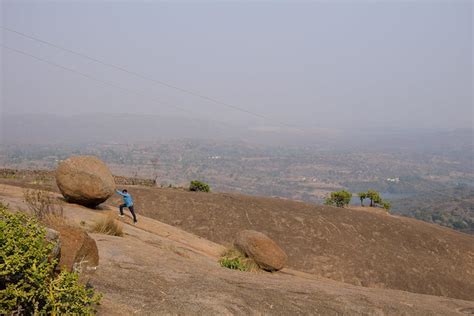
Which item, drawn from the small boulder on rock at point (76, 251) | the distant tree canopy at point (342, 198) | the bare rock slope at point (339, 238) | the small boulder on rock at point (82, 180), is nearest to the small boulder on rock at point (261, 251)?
the bare rock slope at point (339, 238)

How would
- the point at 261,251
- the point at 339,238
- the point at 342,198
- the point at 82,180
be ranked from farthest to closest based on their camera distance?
1. the point at 342,198
2. the point at 339,238
3. the point at 261,251
4. the point at 82,180

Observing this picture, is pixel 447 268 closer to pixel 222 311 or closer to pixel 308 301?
pixel 308 301

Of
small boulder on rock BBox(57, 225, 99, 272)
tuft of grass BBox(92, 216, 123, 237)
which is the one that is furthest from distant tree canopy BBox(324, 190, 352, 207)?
small boulder on rock BBox(57, 225, 99, 272)

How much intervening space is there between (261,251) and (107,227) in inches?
320

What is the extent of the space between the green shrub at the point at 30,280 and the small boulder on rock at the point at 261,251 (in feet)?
43.9

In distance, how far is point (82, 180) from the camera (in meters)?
18.0

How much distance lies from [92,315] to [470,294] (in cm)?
2780

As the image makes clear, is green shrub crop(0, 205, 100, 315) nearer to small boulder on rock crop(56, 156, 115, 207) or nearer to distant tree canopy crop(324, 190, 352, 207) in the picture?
small boulder on rock crop(56, 156, 115, 207)

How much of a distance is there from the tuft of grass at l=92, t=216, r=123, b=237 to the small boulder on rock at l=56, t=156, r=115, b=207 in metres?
4.15

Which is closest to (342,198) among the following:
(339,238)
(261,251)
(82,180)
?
(339,238)

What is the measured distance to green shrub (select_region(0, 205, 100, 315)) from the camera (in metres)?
5.85

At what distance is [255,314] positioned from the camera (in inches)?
341

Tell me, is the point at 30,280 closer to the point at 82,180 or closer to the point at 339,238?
the point at 82,180

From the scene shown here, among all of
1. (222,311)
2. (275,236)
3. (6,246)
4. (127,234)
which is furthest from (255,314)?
(275,236)
